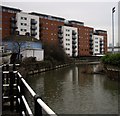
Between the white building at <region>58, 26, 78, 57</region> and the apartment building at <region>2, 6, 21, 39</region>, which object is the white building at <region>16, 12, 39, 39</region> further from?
the white building at <region>58, 26, 78, 57</region>

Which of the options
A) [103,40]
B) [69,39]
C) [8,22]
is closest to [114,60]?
[8,22]

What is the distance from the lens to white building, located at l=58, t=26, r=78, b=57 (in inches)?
2527

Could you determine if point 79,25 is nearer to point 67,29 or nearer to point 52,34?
point 67,29

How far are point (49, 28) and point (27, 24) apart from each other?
6.87 metres

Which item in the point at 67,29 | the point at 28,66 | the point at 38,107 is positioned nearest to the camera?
the point at 38,107

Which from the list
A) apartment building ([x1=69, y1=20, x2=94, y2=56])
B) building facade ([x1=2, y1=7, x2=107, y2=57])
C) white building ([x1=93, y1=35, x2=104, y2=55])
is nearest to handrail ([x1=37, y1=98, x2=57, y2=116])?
building facade ([x1=2, y1=7, x2=107, y2=57])

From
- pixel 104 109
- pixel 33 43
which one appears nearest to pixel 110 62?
pixel 104 109

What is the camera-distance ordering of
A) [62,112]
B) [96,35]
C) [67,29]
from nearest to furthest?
[62,112], [67,29], [96,35]

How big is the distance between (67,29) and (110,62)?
38.7 meters

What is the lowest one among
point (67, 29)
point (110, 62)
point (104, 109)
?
point (104, 109)

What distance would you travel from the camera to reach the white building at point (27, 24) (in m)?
53.2

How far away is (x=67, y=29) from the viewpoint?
2581 inches

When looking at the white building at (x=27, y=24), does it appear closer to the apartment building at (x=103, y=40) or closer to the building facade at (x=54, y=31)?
the building facade at (x=54, y=31)

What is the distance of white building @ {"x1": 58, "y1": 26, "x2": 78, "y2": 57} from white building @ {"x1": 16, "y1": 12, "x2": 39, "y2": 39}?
950cm
